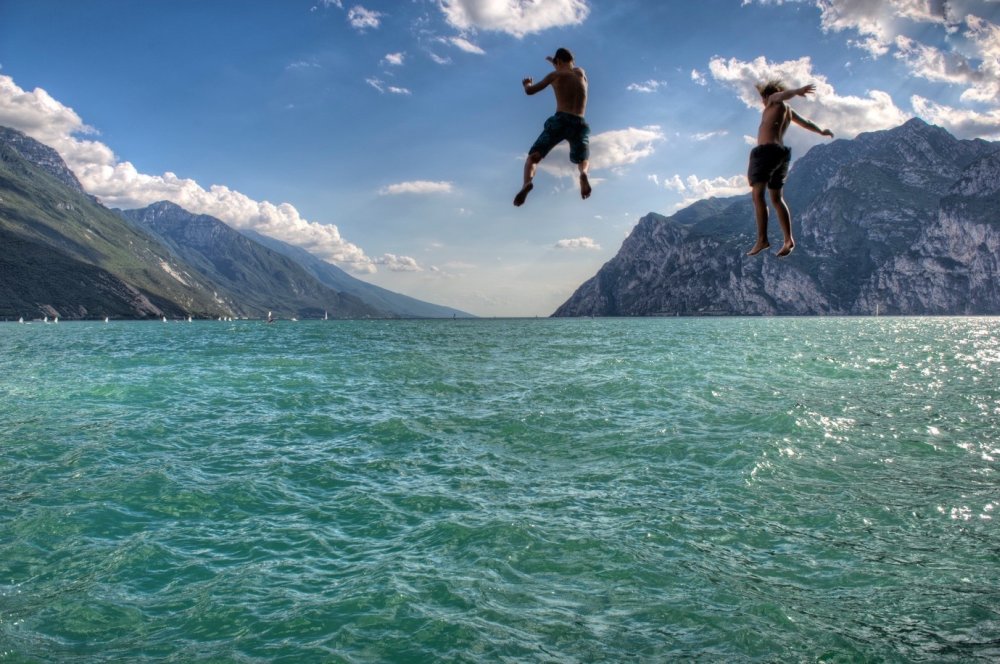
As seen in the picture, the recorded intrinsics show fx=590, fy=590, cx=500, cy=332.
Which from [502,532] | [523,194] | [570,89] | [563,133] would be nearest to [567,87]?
[570,89]

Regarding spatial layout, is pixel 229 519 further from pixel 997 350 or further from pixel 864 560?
pixel 997 350

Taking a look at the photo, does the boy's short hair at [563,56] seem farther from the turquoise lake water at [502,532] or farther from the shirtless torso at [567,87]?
the turquoise lake water at [502,532]

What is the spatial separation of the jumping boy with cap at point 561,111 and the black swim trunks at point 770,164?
262 cm

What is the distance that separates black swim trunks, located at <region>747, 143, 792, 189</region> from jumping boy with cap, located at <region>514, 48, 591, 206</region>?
8.61ft

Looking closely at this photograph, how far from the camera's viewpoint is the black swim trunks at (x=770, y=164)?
8.95 metres

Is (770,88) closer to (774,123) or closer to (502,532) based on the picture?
(774,123)

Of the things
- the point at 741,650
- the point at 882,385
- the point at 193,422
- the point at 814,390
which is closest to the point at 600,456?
the point at 741,650

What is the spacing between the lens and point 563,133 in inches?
371

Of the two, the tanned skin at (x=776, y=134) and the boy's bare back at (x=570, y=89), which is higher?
the boy's bare back at (x=570, y=89)

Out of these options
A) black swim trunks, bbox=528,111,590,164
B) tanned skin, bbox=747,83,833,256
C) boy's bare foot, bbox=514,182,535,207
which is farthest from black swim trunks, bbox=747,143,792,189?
boy's bare foot, bbox=514,182,535,207

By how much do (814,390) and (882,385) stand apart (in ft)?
21.8

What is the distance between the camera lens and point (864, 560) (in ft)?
44.6

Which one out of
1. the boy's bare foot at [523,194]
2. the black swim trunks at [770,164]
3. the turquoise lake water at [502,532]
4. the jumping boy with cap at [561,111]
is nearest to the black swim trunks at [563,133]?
the jumping boy with cap at [561,111]

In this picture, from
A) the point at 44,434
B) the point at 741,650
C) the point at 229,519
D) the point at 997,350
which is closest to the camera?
the point at 741,650
